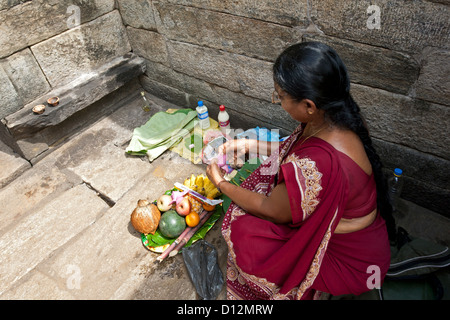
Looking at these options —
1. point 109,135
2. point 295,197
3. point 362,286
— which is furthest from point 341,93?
point 109,135

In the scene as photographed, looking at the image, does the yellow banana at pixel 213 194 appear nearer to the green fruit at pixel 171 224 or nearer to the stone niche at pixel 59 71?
the green fruit at pixel 171 224

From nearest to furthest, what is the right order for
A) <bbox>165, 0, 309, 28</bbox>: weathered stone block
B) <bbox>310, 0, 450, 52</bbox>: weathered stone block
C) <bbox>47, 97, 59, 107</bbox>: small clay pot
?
1. <bbox>310, 0, 450, 52</bbox>: weathered stone block
2. <bbox>165, 0, 309, 28</bbox>: weathered stone block
3. <bbox>47, 97, 59, 107</bbox>: small clay pot

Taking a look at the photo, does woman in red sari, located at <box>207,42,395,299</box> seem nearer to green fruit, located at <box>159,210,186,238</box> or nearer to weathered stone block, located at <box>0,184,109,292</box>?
green fruit, located at <box>159,210,186,238</box>

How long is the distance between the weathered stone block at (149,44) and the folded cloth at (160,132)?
0.71m

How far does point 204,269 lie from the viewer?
2.67 meters

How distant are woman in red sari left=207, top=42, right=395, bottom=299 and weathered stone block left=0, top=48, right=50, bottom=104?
273 centimetres

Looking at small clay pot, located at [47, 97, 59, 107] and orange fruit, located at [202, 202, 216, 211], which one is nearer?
orange fruit, located at [202, 202, 216, 211]

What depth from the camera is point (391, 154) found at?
2.94 metres

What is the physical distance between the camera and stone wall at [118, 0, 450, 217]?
2318 millimetres

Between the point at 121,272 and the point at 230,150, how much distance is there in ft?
4.68

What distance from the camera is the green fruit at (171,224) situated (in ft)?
9.27

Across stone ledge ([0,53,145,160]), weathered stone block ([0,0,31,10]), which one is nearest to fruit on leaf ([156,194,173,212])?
stone ledge ([0,53,145,160])

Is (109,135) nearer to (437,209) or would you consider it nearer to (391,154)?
(391,154)

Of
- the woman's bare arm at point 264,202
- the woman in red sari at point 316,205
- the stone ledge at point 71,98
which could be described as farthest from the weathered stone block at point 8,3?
the woman in red sari at point 316,205
